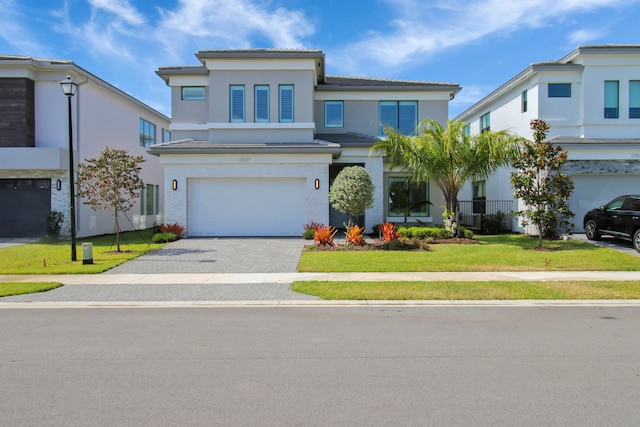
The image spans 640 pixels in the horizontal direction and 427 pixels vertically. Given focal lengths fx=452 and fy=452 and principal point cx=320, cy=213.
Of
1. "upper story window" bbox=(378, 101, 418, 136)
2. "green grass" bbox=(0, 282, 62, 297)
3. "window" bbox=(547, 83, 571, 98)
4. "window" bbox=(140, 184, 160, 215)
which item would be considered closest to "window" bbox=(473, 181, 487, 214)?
"upper story window" bbox=(378, 101, 418, 136)

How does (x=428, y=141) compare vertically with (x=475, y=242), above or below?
above

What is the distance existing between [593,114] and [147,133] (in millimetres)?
23873

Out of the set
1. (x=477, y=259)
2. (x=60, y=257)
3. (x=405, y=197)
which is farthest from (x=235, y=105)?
(x=477, y=259)

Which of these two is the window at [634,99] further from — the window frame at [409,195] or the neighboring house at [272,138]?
the window frame at [409,195]

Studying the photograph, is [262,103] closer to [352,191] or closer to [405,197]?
[352,191]

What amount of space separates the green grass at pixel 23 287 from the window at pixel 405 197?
14956 millimetres

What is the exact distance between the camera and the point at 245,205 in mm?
19328

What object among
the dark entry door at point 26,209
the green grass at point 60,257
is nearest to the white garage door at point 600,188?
the green grass at point 60,257

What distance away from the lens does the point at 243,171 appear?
1906 centimetres

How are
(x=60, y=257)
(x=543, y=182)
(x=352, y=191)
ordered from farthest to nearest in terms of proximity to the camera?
1. (x=543, y=182)
2. (x=352, y=191)
3. (x=60, y=257)
